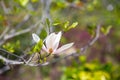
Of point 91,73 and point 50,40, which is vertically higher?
point 50,40

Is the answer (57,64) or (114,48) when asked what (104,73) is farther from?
(114,48)

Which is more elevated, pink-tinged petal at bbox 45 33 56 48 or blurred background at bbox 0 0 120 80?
pink-tinged petal at bbox 45 33 56 48

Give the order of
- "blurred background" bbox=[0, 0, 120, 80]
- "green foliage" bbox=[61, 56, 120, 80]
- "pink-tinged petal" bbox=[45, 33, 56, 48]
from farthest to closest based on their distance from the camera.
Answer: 1. "green foliage" bbox=[61, 56, 120, 80]
2. "blurred background" bbox=[0, 0, 120, 80]
3. "pink-tinged petal" bbox=[45, 33, 56, 48]

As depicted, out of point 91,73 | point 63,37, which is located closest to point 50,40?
point 91,73

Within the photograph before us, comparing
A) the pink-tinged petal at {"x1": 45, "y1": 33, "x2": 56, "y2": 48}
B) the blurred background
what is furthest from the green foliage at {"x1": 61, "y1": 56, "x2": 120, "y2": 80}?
the pink-tinged petal at {"x1": 45, "y1": 33, "x2": 56, "y2": 48}

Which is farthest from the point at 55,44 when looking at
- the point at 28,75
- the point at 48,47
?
the point at 28,75

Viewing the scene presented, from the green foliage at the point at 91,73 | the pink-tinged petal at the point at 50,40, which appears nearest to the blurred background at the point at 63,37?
the green foliage at the point at 91,73

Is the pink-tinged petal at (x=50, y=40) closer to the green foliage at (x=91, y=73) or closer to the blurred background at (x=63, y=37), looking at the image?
the blurred background at (x=63, y=37)

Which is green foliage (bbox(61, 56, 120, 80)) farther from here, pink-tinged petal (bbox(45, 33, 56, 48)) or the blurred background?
pink-tinged petal (bbox(45, 33, 56, 48))

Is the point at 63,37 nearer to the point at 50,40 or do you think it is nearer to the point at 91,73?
the point at 91,73
